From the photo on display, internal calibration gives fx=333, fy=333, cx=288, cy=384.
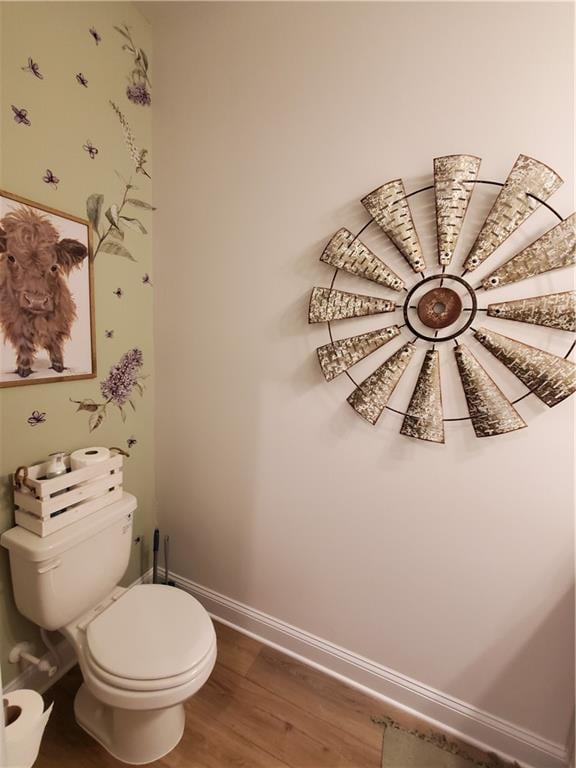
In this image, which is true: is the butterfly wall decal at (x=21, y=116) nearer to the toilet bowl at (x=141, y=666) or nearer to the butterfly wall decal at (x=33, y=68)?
the butterfly wall decal at (x=33, y=68)

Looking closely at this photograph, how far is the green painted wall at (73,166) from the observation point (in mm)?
1051

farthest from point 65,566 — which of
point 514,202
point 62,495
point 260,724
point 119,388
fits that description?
point 514,202

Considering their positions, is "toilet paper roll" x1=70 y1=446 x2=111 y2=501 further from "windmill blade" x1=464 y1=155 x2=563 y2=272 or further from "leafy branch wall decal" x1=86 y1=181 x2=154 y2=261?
"windmill blade" x1=464 y1=155 x2=563 y2=272

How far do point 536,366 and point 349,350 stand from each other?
0.57 m

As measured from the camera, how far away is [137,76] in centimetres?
140

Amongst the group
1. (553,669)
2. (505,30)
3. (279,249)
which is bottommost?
(553,669)

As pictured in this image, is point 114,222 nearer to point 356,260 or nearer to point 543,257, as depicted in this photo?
point 356,260

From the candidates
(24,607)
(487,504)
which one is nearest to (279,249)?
(487,504)

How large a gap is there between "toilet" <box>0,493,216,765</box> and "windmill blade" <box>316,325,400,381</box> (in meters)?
0.97

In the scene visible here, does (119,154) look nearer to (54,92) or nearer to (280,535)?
(54,92)

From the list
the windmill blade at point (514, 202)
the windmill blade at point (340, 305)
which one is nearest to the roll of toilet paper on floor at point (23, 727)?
the windmill blade at point (340, 305)

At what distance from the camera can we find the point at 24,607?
3.66 feet

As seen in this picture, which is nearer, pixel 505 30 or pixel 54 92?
pixel 505 30

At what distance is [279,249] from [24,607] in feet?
5.05
